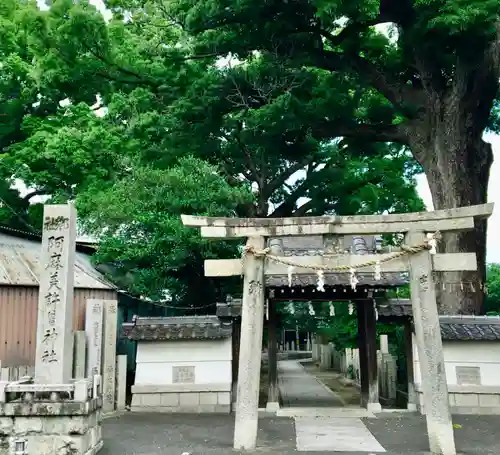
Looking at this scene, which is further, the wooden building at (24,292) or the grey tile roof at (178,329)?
the grey tile roof at (178,329)

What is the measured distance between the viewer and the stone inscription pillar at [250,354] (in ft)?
30.1

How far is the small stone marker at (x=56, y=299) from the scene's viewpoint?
8.63 meters

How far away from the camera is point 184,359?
570 inches

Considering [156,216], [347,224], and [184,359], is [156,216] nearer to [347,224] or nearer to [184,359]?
[184,359]

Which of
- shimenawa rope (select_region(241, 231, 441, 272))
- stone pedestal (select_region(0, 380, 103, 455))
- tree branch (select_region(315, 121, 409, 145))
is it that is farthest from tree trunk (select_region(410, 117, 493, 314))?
stone pedestal (select_region(0, 380, 103, 455))

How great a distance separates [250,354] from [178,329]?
552cm

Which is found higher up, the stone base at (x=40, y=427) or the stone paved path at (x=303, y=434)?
the stone base at (x=40, y=427)

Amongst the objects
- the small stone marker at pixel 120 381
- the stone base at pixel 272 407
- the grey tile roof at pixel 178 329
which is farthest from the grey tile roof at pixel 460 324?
the small stone marker at pixel 120 381

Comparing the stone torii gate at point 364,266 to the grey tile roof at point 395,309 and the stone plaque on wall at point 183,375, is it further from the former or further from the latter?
the stone plaque on wall at point 183,375

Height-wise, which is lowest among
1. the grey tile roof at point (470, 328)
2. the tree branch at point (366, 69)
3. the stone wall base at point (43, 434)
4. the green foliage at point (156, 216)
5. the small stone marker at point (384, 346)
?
the stone wall base at point (43, 434)

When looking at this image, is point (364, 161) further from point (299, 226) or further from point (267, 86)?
point (299, 226)

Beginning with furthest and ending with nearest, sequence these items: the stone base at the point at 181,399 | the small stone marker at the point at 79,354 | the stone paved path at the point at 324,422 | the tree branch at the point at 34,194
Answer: the tree branch at the point at 34,194, the stone base at the point at 181,399, the small stone marker at the point at 79,354, the stone paved path at the point at 324,422

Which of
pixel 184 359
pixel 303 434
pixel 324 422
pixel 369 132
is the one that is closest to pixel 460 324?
pixel 324 422

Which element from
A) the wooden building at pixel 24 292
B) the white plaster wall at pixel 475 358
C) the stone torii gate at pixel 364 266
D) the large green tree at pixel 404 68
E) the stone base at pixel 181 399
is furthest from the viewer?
the large green tree at pixel 404 68
